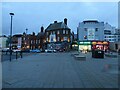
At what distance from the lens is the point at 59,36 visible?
4141 inches

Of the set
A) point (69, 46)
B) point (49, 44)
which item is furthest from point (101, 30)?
point (49, 44)

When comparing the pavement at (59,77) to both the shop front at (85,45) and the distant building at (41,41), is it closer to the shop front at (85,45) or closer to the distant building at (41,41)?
the shop front at (85,45)

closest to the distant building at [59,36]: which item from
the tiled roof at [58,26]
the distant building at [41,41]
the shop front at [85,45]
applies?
the tiled roof at [58,26]

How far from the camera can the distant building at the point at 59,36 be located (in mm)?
103062

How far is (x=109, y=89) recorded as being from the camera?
9828 mm

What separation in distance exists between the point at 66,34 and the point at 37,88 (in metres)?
94.1

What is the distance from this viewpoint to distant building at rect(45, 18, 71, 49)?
338ft

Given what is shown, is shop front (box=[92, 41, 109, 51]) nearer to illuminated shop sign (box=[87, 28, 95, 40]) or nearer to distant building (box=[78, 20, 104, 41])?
distant building (box=[78, 20, 104, 41])

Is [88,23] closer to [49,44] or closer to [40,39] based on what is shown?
[49,44]

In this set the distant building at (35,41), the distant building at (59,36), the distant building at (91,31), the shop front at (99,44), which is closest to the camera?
the shop front at (99,44)

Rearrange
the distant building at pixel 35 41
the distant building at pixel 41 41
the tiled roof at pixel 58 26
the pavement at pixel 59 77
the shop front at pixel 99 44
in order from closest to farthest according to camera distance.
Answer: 1. the pavement at pixel 59 77
2. the shop front at pixel 99 44
3. the tiled roof at pixel 58 26
4. the distant building at pixel 41 41
5. the distant building at pixel 35 41

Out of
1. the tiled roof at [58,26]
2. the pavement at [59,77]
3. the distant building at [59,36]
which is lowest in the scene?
the pavement at [59,77]

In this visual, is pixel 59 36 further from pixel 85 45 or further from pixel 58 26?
pixel 85 45

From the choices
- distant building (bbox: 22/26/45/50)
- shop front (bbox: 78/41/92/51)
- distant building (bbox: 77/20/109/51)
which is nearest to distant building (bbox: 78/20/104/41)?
distant building (bbox: 77/20/109/51)
